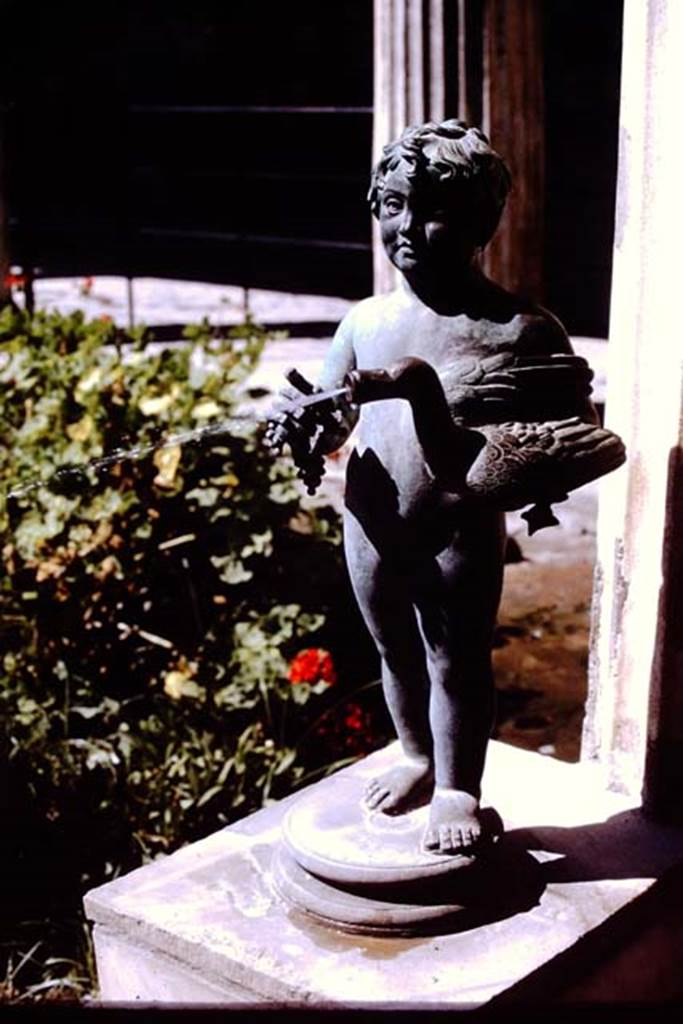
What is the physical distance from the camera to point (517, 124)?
5125mm

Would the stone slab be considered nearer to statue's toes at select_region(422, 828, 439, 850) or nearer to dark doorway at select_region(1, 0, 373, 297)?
statue's toes at select_region(422, 828, 439, 850)

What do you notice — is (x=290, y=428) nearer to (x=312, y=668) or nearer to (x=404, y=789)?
(x=404, y=789)

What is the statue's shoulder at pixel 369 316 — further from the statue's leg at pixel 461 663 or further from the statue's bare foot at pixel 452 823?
the statue's bare foot at pixel 452 823

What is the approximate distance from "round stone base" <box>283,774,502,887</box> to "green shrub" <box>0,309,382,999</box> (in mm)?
993

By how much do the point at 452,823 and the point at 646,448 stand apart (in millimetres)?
828

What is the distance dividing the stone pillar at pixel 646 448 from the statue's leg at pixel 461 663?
21.0 inches

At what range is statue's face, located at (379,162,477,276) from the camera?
1964mm

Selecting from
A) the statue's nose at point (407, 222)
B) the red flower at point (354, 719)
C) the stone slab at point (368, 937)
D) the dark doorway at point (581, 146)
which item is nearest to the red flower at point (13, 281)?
the dark doorway at point (581, 146)

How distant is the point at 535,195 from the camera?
5.42m

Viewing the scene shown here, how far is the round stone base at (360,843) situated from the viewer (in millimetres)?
2184

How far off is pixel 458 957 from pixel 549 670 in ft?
8.19

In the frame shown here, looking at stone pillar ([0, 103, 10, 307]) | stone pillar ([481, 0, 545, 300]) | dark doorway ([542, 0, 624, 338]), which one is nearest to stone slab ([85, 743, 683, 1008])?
stone pillar ([481, 0, 545, 300])

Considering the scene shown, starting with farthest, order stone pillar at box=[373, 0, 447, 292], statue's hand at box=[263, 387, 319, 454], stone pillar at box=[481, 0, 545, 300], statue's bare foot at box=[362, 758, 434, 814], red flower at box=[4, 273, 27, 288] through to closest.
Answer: red flower at box=[4, 273, 27, 288] < stone pillar at box=[481, 0, 545, 300] < stone pillar at box=[373, 0, 447, 292] < statue's bare foot at box=[362, 758, 434, 814] < statue's hand at box=[263, 387, 319, 454]

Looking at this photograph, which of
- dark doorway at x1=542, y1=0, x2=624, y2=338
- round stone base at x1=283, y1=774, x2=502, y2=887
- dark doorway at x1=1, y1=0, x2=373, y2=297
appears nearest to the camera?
round stone base at x1=283, y1=774, x2=502, y2=887
